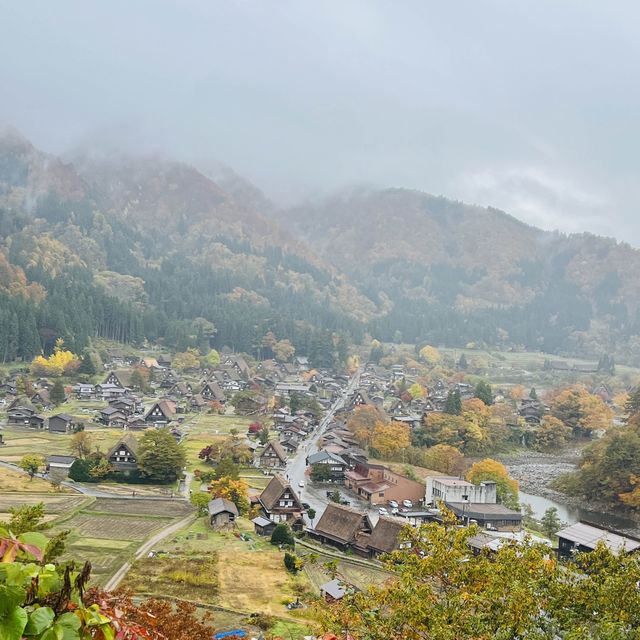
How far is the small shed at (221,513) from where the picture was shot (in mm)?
28984

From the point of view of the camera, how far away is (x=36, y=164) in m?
182

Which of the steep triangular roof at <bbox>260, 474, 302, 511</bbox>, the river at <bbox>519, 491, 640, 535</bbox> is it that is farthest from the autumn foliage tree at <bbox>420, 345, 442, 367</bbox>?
the steep triangular roof at <bbox>260, 474, 302, 511</bbox>

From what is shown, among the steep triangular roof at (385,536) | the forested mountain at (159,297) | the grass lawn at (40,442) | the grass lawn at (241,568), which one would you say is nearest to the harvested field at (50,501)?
the grass lawn at (241,568)

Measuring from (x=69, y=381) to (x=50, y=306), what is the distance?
17.8m

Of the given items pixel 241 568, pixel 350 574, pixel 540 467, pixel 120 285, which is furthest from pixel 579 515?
pixel 120 285

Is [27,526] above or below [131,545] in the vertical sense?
above

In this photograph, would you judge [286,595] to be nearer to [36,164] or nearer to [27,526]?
[27,526]

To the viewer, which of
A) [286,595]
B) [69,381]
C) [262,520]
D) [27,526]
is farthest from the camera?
[69,381]

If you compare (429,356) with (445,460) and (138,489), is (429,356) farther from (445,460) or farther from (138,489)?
(138,489)

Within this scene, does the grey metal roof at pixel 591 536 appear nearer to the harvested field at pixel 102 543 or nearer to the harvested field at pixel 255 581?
the harvested field at pixel 255 581

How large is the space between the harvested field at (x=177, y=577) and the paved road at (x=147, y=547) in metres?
0.27

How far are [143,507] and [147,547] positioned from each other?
6.31 m

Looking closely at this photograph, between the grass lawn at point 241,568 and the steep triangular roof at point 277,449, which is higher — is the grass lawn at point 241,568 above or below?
above

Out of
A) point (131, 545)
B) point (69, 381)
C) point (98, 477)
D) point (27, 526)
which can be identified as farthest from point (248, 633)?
point (69, 381)
